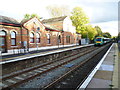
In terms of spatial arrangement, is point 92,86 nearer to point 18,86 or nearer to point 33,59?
point 18,86

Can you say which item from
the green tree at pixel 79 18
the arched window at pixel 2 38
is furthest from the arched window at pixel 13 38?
the green tree at pixel 79 18

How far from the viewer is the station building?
14.9m

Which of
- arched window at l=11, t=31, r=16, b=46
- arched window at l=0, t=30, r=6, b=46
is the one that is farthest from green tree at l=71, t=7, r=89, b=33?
arched window at l=0, t=30, r=6, b=46

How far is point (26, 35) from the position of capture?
1798cm

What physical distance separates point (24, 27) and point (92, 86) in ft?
54.3

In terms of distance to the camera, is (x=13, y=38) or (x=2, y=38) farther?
(x=13, y=38)

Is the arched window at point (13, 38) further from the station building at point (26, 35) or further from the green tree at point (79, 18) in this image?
the green tree at point (79, 18)

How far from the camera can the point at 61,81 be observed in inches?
222

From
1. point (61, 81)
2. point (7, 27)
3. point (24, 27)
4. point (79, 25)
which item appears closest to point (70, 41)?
point (79, 25)

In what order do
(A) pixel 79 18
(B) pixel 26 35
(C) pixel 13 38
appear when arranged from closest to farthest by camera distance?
(C) pixel 13 38 → (B) pixel 26 35 → (A) pixel 79 18

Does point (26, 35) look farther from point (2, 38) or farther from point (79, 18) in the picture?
point (79, 18)

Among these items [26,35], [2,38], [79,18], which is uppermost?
[79,18]

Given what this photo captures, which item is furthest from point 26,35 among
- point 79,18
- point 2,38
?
point 79,18

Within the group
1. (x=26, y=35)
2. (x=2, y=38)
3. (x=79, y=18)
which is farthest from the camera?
(x=79, y=18)
